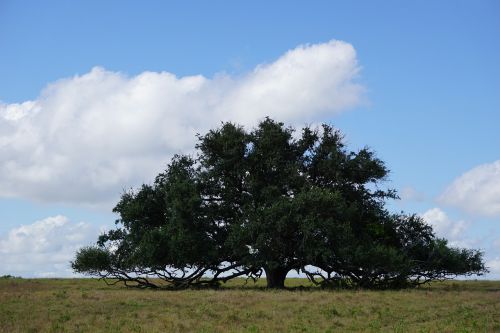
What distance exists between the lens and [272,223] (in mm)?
42031

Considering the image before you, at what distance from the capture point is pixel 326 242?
42.6 m

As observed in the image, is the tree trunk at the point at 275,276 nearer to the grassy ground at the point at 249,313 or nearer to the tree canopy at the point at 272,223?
the tree canopy at the point at 272,223

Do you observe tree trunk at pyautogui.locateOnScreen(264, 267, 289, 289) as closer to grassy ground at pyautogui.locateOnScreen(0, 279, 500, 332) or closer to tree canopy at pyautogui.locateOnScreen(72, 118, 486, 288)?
tree canopy at pyautogui.locateOnScreen(72, 118, 486, 288)

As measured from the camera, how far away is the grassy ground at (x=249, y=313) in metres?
23.1

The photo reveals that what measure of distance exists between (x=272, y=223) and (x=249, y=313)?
50.8 feet

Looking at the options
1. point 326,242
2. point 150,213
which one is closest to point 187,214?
point 150,213

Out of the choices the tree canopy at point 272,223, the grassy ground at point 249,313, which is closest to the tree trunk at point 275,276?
the tree canopy at point 272,223

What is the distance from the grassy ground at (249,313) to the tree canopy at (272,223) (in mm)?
7960

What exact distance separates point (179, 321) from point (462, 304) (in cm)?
1522

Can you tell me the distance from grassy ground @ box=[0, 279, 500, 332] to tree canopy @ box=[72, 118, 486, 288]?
796 cm

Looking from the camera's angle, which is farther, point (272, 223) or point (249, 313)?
point (272, 223)

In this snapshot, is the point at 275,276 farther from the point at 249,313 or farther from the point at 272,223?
the point at 249,313

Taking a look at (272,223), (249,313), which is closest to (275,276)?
(272,223)

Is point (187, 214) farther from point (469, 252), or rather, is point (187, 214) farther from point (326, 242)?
point (469, 252)
